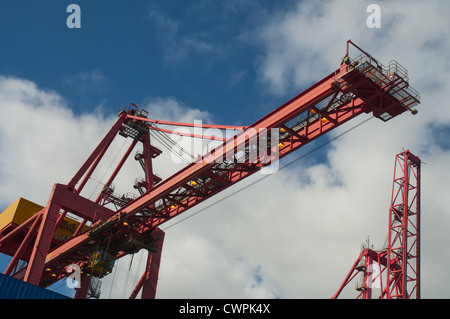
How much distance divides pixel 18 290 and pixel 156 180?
16.1 metres

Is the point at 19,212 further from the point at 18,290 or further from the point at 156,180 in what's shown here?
the point at 18,290

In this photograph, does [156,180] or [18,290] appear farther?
[156,180]

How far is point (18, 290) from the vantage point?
22453 millimetres

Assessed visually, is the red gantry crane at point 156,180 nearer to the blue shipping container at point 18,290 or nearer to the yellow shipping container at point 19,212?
the yellow shipping container at point 19,212

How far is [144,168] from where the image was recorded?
36.6 m

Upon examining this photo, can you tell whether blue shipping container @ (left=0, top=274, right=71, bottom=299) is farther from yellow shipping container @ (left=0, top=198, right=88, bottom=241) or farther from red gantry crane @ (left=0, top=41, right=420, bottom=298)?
yellow shipping container @ (left=0, top=198, right=88, bottom=241)

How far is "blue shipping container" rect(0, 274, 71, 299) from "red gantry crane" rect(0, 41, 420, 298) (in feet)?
14.5

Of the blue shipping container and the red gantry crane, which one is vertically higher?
the red gantry crane

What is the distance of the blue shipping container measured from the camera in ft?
A: 72.2

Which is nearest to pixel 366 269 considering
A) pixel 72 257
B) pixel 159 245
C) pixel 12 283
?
pixel 159 245

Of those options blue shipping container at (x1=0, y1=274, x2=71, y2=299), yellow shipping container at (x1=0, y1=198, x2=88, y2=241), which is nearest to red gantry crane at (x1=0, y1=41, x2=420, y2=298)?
yellow shipping container at (x1=0, y1=198, x2=88, y2=241)

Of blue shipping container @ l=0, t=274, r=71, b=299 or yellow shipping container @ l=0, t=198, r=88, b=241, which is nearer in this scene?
blue shipping container @ l=0, t=274, r=71, b=299

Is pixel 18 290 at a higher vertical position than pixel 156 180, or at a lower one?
lower

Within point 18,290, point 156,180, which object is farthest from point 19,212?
point 18,290
